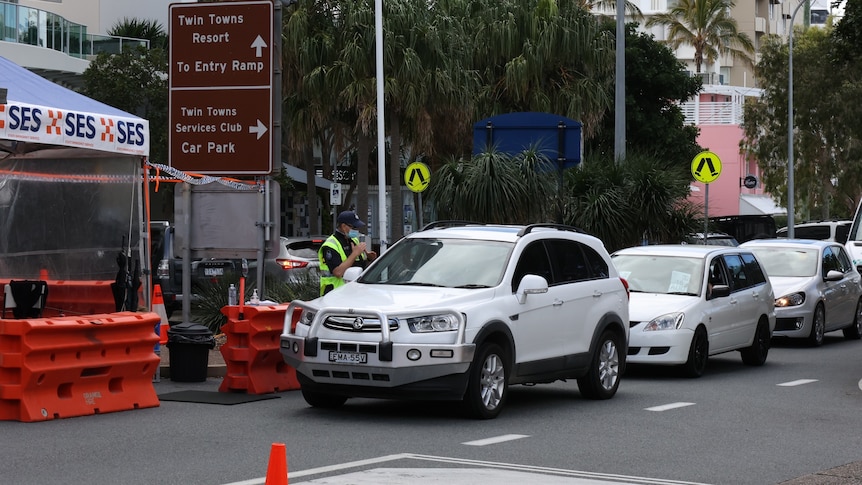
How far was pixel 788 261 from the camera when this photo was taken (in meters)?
22.5

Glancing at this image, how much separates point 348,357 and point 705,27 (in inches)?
2532

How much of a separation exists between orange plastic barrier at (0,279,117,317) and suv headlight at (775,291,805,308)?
10.2m

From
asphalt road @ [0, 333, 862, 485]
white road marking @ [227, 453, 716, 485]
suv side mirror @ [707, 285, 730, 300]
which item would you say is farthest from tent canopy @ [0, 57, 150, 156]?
suv side mirror @ [707, 285, 730, 300]

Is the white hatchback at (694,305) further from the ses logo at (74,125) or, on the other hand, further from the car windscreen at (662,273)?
the ses logo at (74,125)

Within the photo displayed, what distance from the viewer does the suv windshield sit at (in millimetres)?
12648

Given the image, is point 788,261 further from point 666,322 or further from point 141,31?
point 141,31

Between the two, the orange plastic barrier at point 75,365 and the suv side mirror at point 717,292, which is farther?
the suv side mirror at point 717,292

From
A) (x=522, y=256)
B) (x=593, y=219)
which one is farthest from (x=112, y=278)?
(x=593, y=219)

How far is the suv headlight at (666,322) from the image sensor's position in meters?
16.1

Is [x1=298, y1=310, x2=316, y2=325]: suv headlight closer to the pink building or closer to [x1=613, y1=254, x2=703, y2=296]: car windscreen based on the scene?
[x1=613, y1=254, x2=703, y2=296]: car windscreen

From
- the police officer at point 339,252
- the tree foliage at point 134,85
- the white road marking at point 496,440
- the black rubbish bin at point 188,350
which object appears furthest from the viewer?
the tree foliage at point 134,85

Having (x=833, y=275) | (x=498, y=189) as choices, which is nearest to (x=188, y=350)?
(x=833, y=275)

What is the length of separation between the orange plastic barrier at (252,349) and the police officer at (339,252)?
1.06m

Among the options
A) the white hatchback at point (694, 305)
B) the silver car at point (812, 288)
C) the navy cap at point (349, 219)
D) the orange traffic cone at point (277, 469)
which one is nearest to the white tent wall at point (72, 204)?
the navy cap at point (349, 219)
